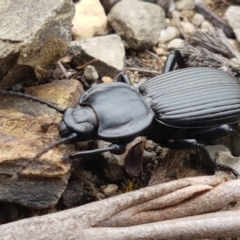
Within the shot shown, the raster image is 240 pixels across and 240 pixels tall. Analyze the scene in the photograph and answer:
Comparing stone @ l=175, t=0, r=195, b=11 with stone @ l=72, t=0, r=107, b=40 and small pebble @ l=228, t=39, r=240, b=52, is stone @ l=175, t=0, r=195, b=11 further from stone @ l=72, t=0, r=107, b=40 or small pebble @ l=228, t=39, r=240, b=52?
stone @ l=72, t=0, r=107, b=40

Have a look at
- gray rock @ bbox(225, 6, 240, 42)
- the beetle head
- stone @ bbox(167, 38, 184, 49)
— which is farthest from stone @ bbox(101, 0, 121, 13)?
the beetle head

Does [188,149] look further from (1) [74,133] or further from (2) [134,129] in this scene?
(1) [74,133]

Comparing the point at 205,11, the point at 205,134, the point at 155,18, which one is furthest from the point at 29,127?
the point at 205,11

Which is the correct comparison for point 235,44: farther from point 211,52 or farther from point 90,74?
point 90,74

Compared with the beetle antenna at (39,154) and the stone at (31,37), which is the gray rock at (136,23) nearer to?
the stone at (31,37)

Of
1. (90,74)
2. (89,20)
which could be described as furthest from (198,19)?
(90,74)

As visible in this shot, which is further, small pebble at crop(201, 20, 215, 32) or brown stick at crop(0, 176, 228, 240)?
small pebble at crop(201, 20, 215, 32)
